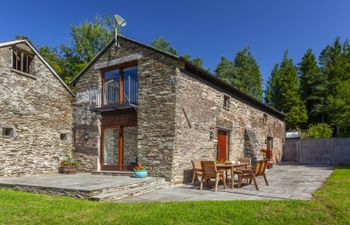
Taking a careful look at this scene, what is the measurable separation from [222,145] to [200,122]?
8.26 ft

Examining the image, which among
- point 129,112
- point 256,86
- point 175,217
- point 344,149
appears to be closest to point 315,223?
point 175,217

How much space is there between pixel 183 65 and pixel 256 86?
92.9ft

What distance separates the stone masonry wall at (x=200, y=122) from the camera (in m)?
9.73

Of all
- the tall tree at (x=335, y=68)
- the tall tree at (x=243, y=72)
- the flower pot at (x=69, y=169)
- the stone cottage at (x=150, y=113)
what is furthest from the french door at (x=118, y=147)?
the tall tree at (x=243, y=72)

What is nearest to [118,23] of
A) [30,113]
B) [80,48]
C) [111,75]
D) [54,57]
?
[111,75]

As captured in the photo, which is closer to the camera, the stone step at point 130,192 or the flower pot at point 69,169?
the stone step at point 130,192

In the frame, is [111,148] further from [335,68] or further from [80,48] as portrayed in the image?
[335,68]

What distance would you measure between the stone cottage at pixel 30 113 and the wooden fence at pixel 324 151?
52.8 feet

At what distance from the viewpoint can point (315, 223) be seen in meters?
5.02

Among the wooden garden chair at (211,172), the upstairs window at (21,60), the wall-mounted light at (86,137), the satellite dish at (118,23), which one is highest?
the satellite dish at (118,23)

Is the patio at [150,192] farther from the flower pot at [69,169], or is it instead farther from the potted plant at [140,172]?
the flower pot at [69,169]

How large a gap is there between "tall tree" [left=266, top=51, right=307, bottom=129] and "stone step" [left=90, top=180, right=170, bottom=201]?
23414mm

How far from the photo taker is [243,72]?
35.5 metres

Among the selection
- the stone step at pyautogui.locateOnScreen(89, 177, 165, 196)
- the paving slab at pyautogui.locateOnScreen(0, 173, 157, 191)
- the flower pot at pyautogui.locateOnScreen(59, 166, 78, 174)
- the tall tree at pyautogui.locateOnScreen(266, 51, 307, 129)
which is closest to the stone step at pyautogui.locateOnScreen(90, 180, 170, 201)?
the stone step at pyautogui.locateOnScreen(89, 177, 165, 196)
